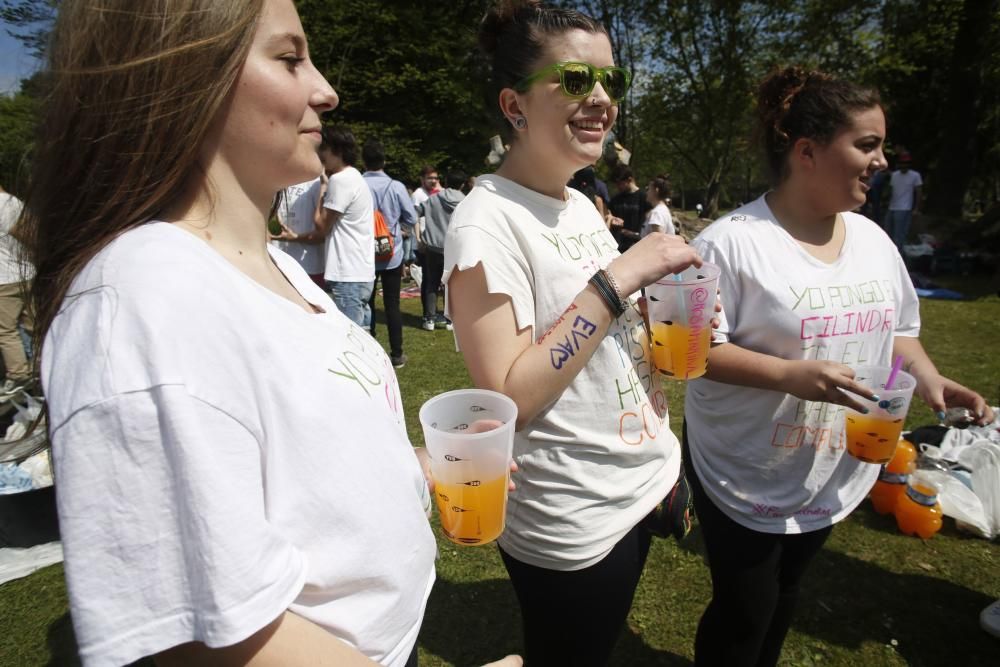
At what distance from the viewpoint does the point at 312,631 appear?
745 mm

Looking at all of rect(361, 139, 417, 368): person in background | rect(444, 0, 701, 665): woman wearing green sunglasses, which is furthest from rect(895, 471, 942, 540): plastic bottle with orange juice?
rect(361, 139, 417, 368): person in background

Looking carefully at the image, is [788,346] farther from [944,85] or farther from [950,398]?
[944,85]

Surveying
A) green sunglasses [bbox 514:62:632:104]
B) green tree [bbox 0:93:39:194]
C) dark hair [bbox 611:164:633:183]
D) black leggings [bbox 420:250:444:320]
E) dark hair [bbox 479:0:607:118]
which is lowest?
black leggings [bbox 420:250:444:320]

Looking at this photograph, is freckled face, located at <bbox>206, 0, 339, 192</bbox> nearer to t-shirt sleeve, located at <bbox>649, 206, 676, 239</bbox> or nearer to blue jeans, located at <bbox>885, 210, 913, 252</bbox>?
t-shirt sleeve, located at <bbox>649, 206, 676, 239</bbox>

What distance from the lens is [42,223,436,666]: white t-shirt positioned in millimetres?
598

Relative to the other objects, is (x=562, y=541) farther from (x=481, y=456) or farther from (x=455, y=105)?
(x=455, y=105)

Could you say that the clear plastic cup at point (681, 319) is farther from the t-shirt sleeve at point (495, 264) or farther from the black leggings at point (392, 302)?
the black leggings at point (392, 302)

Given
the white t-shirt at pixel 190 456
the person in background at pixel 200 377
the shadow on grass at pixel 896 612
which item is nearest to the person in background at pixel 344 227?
the shadow on grass at pixel 896 612

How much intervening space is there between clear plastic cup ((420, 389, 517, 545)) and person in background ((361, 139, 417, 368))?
14.6ft

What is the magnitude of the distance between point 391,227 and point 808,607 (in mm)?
5443

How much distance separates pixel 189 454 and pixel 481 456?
2.16 feet

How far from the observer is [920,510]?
3309 mm

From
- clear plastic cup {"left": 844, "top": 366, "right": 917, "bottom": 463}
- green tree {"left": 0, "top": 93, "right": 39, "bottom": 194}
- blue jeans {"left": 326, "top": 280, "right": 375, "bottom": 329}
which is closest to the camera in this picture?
green tree {"left": 0, "top": 93, "right": 39, "bottom": 194}

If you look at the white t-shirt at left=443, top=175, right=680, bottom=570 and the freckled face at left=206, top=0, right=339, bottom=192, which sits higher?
the freckled face at left=206, top=0, right=339, bottom=192
